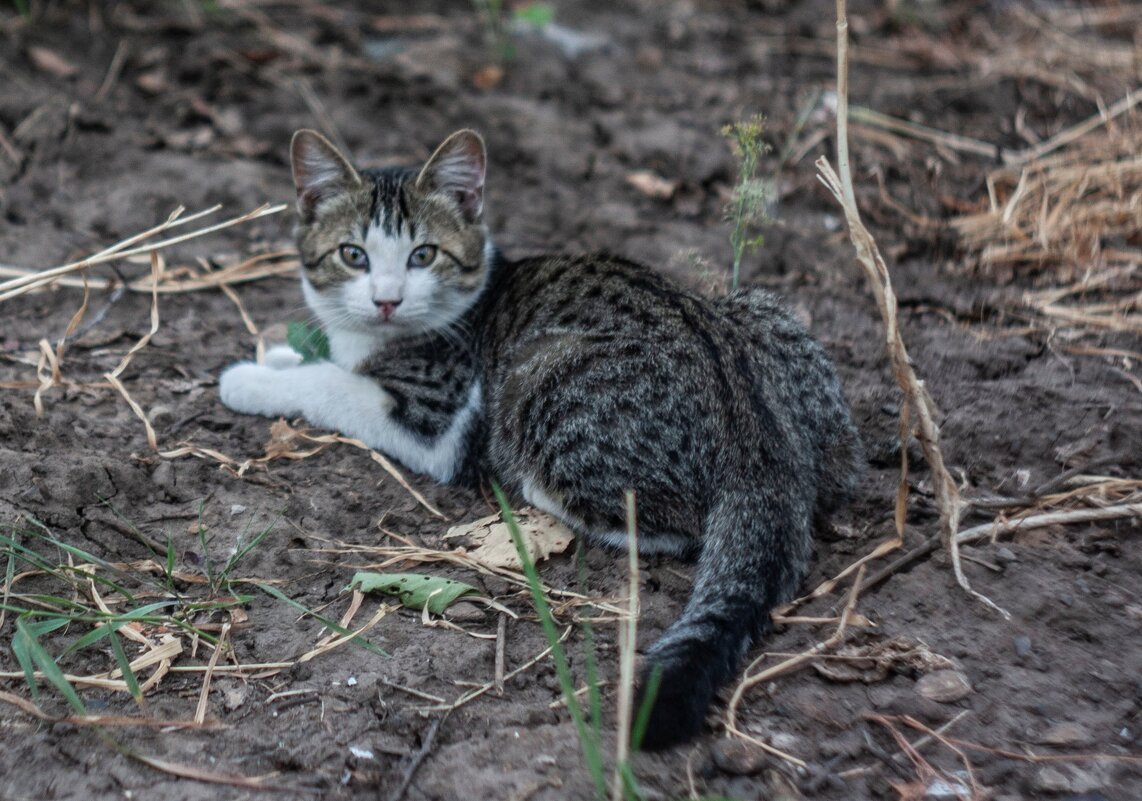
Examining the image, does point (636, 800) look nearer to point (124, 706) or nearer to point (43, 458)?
point (124, 706)

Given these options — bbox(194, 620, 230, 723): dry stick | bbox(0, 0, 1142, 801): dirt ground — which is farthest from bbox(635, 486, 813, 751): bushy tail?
bbox(194, 620, 230, 723): dry stick

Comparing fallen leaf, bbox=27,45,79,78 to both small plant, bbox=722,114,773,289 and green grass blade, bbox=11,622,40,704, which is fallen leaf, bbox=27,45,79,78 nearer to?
small plant, bbox=722,114,773,289

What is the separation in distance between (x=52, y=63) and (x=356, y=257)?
130 inches

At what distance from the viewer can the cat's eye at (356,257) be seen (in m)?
4.16

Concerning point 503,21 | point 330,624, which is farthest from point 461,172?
point 503,21

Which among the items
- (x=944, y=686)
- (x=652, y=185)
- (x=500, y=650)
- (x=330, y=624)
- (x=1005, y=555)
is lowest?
(x=500, y=650)

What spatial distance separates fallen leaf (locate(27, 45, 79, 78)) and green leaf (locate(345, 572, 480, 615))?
441 cm

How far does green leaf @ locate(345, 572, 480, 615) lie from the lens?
3256mm

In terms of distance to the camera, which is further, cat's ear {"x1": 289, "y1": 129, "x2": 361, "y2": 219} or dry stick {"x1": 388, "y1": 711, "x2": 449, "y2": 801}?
cat's ear {"x1": 289, "y1": 129, "x2": 361, "y2": 219}

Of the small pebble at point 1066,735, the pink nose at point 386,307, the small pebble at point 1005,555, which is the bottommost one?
the small pebble at point 1066,735

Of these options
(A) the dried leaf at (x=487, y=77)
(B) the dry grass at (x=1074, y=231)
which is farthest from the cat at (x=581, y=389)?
(A) the dried leaf at (x=487, y=77)

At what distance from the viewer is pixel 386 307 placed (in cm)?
402

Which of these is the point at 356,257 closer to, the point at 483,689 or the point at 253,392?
the point at 253,392

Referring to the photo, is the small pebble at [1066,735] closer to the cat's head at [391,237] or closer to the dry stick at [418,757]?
the dry stick at [418,757]
